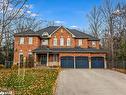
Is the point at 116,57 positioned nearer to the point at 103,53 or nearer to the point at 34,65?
the point at 103,53

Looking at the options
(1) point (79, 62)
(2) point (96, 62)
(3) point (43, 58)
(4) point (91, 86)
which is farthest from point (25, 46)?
(4) point (91, 86)

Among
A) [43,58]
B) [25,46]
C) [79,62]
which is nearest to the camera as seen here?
[79,62]

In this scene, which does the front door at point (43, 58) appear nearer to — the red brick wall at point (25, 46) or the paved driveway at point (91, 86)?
the red brick wall at point (25, 46)

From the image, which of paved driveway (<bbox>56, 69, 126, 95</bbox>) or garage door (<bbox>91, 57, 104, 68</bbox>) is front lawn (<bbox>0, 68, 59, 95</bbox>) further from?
garage door (<bbox>91, 57, 104, 68</bbox>)

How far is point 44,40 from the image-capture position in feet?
167

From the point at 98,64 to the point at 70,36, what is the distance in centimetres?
828

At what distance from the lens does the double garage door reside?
4725 cm

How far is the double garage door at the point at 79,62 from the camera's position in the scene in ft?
155

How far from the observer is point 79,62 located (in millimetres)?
47656

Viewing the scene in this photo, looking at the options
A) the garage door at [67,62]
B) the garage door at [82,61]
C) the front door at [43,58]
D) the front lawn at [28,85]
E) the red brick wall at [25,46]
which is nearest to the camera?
the front lawn at [28,85]

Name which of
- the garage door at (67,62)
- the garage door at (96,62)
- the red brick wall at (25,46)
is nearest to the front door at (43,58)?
the red brick wall at (25,46)

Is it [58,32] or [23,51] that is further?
[58,32]

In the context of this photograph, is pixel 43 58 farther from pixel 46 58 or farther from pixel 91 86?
pixel 91 86

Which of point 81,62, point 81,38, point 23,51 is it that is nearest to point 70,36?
point 81,38
